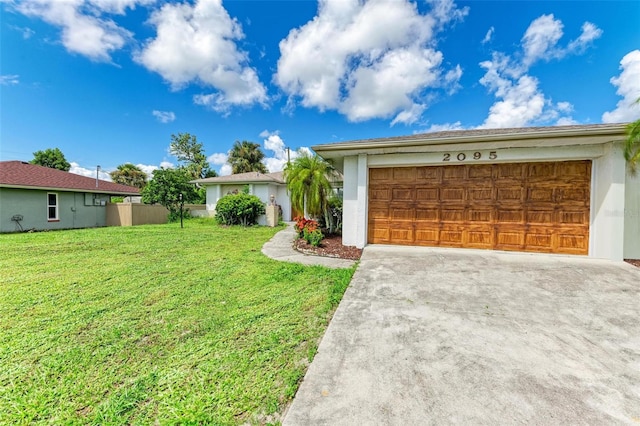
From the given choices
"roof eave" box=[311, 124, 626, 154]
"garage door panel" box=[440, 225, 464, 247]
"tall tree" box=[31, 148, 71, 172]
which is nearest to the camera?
"roof eave" box=[311, 124, 626, 154]

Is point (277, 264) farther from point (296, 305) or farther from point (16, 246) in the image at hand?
point (16, 246)

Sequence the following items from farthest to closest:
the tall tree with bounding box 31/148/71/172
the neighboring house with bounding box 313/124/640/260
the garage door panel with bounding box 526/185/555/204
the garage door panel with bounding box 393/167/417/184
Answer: the tall tree with bounding box 31/148/71/172
the garage door panel with bounding box 393/167/417/184
the garage door panel with bounding box 526/185/555/204
the neighboring house with bounding box 313/124/640/260

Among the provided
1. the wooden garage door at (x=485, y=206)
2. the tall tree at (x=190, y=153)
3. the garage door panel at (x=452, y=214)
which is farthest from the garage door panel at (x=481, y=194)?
the tall tree at (x=190, y=153)

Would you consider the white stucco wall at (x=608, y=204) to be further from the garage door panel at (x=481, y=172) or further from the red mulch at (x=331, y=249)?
the red mulch at (x=331, y=249)

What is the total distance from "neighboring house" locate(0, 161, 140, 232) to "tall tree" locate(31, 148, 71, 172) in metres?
20.7

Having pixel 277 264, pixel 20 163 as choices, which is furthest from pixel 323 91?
pixel 20 163

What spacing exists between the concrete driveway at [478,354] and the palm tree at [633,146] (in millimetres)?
2807

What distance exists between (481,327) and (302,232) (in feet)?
18.9

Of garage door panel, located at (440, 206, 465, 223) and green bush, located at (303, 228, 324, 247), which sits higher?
garage door panel, located at (440, 206, 465, 223)

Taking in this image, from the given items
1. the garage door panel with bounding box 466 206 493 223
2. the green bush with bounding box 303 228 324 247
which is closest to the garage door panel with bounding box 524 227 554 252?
the garage door panel with bounding box 466 206 493 223

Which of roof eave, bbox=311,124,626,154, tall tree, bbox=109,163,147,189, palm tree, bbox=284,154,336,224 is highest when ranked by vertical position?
tall tree, bbox=109,163,147,189

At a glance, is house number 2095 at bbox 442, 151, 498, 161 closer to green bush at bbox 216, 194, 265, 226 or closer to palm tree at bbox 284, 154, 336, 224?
palm tree at bbox 284, 154, 336, 224

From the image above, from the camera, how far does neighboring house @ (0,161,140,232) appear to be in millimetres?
11660

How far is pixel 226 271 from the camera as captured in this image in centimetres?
518
